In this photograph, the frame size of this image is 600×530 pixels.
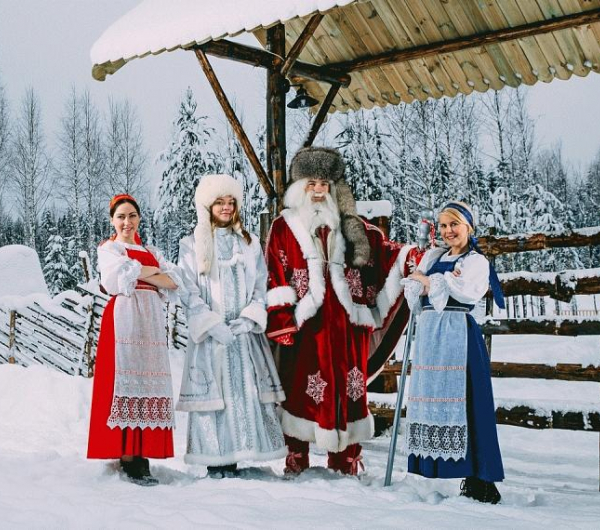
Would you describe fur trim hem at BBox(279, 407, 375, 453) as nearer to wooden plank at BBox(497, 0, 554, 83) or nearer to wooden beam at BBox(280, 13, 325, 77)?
wooden beam at BBox(280, 13, 325, 77)

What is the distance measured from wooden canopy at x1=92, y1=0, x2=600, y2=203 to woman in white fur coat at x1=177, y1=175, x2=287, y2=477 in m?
1.14

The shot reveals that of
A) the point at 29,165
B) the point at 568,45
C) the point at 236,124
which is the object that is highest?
the point at 29,165

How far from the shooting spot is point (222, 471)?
3992mm

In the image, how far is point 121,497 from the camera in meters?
3.39

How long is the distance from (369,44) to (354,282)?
9.42 ft

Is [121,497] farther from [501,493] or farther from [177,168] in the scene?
[177,168]

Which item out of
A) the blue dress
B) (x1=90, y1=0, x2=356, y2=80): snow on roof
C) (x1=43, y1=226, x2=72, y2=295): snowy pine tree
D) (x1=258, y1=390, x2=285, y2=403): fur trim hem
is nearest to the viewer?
the blue dress

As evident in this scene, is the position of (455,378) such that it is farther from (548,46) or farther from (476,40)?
(548,46)

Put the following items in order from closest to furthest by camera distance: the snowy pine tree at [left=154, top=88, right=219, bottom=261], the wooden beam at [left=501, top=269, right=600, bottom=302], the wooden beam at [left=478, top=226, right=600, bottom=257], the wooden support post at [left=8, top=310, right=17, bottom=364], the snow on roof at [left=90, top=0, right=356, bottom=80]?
the snow on roof at [left=90, top=0, right=356, bottom=80]
the wooden beam at [left=478, top=226, right=600, bottom=257]
the wooden beam at [left=501, top=269, right=600, bottom=302]
the wooden support post at [left=8, top=310, right=17, bottom=364]
the snowy pine tree at [left=154, top=88, right=219, bottom=261]

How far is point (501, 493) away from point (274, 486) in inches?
52.2

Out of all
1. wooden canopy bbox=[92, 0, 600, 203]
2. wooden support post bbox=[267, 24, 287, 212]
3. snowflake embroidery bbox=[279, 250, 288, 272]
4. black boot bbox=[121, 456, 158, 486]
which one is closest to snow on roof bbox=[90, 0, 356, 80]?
wooden canopy bbox=[92, 0, 600, 203]

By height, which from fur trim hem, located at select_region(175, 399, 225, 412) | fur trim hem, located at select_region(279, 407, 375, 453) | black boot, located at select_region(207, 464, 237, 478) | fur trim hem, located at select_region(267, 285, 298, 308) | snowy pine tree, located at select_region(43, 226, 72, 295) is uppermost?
snowy pine tree, located at select_region(43, 226, 72, 295)

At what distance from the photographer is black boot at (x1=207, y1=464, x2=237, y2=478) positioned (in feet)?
13.0

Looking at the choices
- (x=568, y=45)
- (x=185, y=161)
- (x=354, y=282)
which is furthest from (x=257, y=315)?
(x=185, y=161)
